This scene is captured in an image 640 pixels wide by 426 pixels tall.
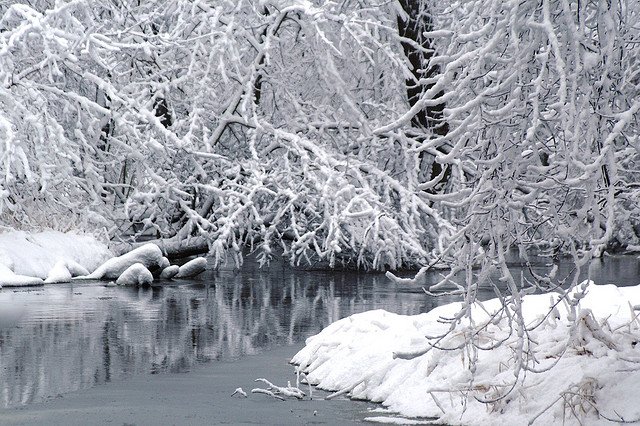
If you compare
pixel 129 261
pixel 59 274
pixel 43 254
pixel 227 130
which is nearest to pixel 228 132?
pixel 227 130

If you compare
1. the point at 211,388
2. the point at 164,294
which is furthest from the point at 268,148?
the point at 211,388

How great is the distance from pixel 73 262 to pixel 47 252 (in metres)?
0.50

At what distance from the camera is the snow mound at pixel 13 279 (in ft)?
61.7

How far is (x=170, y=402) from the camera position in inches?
335

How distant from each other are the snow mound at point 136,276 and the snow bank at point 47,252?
126cm

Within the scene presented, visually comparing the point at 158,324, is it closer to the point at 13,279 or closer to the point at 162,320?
the point at 162,320

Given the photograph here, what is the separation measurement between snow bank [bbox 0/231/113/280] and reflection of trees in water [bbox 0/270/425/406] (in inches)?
48.8

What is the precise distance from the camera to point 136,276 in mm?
20203

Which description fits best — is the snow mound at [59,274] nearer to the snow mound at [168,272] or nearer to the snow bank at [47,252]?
the snow bank at [47,252]

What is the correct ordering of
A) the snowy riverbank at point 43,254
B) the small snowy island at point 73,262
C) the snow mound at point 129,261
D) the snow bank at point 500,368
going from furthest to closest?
the snow mound at point 129,261 → the small snowy island at point 73,262 → the snowy riverbank at point 43,254 → the snow bank at point 500,368

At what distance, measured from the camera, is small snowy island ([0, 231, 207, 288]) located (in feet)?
64.9

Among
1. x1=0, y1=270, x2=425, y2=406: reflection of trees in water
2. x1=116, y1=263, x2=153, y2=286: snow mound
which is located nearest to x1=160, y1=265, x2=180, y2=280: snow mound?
x1=0, y1=270, x2=425, y2=406: reflection of trees in water

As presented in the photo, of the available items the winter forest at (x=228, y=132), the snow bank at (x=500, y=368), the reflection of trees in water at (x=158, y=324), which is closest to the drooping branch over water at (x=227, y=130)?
the winter forest at (x=228, y=132)

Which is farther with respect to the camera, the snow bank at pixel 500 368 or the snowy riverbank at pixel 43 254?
the snowy riverbank at pixel 43 254
